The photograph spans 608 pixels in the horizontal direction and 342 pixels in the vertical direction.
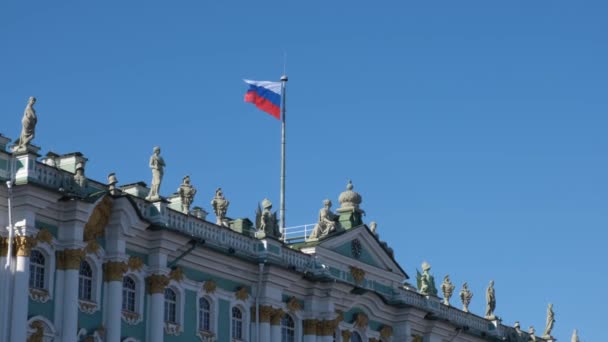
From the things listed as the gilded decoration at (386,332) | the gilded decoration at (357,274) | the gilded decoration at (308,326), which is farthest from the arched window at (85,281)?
the gilded decoration at (386,332)

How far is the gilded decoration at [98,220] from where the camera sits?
161 ft

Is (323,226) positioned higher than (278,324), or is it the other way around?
(323,226)

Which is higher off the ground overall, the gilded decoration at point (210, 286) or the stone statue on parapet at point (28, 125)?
the stone statue on parapet at point (28, 125)

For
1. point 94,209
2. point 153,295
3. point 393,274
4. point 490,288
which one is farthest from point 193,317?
point 490,288

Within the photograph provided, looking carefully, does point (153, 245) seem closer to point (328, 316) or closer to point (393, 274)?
point (328, 316)

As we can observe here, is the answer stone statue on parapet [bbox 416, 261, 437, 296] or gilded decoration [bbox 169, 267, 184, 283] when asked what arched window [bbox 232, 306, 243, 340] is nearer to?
gilded decoration [bbox 169, 267, 184, 283]

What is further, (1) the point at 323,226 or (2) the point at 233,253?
(1) the point at 323,226

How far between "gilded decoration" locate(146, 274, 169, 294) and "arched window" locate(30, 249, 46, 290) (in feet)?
18.2

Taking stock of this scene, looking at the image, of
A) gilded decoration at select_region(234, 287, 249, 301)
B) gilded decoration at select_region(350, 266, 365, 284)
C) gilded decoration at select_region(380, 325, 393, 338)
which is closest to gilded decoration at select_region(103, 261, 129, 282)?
gilded decoration at select_region(234, 287, 249, 301)

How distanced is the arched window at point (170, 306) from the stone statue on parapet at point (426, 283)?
1920cm

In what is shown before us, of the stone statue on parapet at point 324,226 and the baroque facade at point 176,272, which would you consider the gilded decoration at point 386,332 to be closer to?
the baroque facade at point 176,272

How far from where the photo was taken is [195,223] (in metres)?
54.2

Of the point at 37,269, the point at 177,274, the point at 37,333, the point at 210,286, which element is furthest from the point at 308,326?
the point at 37,333

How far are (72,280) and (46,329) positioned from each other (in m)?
1.98
